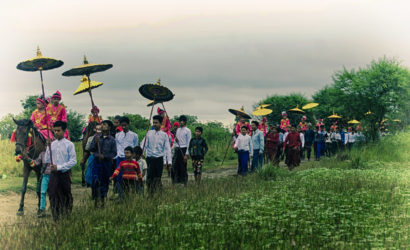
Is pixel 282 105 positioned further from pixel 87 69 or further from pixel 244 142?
pixel 87 69

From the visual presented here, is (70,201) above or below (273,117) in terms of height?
below

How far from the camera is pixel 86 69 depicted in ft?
36.2

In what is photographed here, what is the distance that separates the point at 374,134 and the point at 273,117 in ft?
68.3

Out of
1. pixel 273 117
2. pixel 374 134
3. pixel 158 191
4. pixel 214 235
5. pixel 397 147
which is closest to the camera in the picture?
pixel 214 235

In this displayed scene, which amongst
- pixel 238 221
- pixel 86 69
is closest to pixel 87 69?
pixel 86 69

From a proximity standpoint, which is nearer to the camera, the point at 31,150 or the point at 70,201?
the point at 70,201

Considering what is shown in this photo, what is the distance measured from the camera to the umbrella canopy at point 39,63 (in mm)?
10867

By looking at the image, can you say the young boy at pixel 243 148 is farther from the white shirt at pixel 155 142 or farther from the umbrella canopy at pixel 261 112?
the umbrella canopy at pixel 261 112

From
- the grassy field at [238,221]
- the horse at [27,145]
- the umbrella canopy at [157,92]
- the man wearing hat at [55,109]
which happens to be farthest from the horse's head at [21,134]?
the umbrella canopy at [157,92]

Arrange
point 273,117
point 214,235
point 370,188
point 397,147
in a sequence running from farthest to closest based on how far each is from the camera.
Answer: point 273,117
point 397,147
point 370,188
point 214,235

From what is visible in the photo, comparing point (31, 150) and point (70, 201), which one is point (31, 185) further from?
point (70, 201)

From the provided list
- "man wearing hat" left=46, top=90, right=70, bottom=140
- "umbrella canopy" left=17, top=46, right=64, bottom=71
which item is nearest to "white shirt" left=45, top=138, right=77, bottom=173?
"umbrella canopy" left=17, top=46, right=64, bottom=71

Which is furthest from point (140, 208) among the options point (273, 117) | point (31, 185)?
point (273, 117)

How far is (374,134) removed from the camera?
2933 cm
